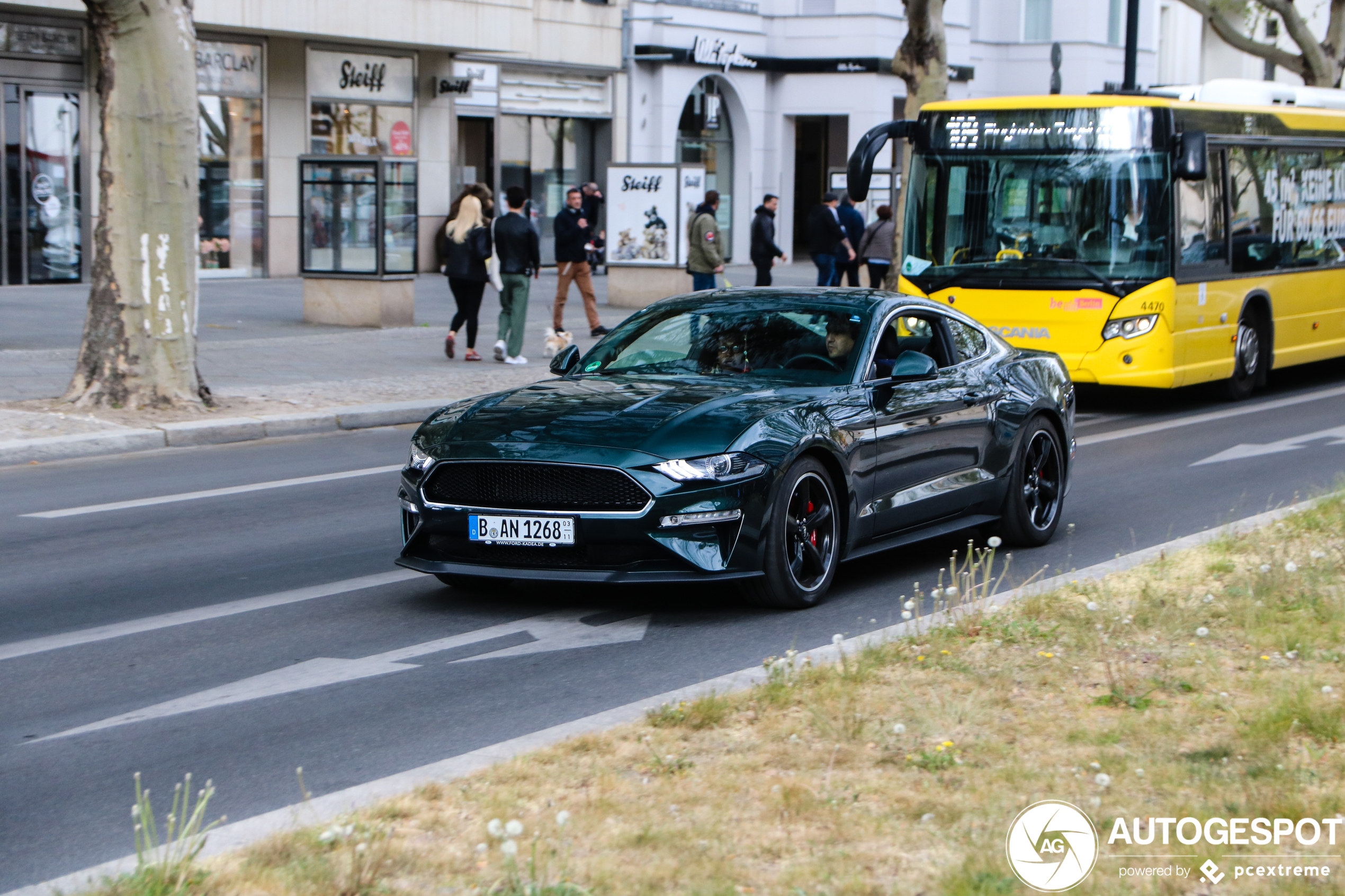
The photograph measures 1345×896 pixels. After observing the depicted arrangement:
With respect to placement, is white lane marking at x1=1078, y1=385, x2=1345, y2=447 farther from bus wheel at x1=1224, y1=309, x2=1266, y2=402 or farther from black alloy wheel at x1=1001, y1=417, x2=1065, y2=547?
black alloy wheel at x1=1001, y1=417, x2=1065, y2=547

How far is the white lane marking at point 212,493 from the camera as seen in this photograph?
10.3m

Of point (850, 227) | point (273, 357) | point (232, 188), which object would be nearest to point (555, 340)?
point (273, 357)

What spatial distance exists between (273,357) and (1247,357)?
33.1ft

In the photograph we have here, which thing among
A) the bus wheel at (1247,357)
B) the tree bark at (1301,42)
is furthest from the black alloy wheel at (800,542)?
the tree bark at (1301,42)

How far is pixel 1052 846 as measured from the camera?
420 cm

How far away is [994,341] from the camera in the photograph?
31.7ft

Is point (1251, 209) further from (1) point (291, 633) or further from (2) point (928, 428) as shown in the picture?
(1) point (291, 633)

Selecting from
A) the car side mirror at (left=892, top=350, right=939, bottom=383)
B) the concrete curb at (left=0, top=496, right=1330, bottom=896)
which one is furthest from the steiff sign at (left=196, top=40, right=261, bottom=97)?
the concrete curb at (left=0, top=496, right=1330, bottom=896)

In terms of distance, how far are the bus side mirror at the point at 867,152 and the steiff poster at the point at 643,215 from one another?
31.1 ft

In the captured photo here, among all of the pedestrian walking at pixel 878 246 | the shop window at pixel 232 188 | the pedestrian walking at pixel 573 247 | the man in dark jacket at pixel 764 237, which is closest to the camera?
the pedestrian walking at pixel 573 247

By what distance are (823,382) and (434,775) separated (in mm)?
3679

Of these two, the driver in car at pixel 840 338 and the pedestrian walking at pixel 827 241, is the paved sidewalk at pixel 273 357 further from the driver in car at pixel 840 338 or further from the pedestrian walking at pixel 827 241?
the driver in car at pixel 840 338

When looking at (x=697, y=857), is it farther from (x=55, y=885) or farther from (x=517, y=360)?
(x=517, y=360)

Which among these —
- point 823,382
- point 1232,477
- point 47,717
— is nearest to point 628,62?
point 1232,477
